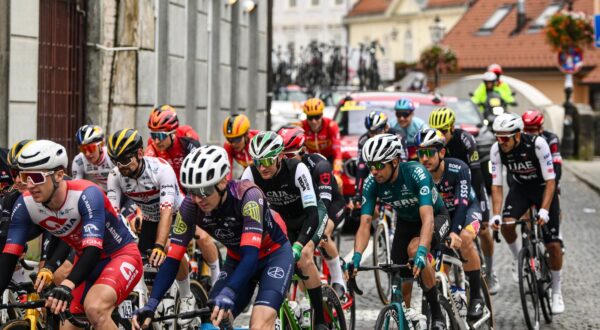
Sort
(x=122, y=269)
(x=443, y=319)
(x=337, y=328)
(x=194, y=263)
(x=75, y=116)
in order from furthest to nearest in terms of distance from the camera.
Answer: (x=75, y=116) → (x=194, y=263) → (x=337, y=328) → (x=443, y=319) → (x=122, y=269)

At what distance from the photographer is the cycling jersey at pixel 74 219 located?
7652mm

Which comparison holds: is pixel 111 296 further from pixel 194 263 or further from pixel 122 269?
pixel 194 263

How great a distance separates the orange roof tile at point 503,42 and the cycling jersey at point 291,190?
48220 mm

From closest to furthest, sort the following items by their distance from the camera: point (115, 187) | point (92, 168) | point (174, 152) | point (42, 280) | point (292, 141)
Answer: point (42, 280), point (115, 187), point (292, 141), point (92, 168), point (174, 152)

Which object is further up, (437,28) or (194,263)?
(437,28)

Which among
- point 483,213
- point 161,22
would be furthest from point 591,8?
point 483,213

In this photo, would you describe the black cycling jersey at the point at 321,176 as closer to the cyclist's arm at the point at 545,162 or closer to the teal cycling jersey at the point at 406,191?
the teal cycling jersey at the point at 406,191

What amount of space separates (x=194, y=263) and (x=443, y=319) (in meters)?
3.29

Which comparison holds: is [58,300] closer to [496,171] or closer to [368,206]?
[368,206]

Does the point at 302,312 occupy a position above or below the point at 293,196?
below

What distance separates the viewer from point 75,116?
54.4 feet

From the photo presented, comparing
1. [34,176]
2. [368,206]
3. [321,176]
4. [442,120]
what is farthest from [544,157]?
[34,176]

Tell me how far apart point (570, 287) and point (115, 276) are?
7139 millimetres

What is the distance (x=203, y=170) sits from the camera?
721cm
